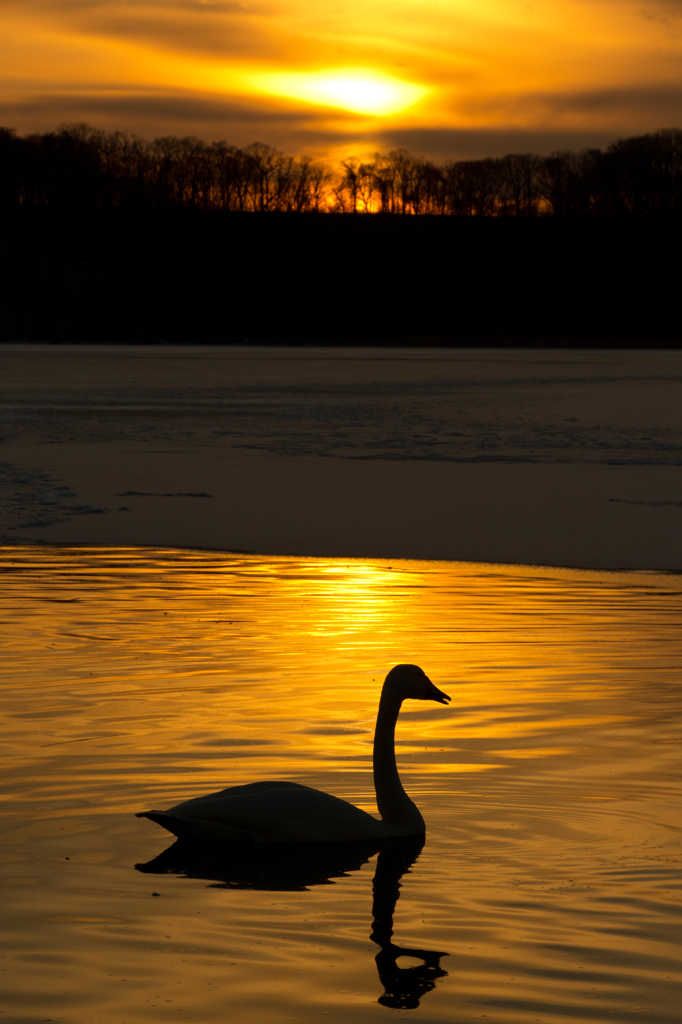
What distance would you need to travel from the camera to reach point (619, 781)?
5727 mm

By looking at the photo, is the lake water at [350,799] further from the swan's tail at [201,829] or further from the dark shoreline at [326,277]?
the dark shoreline at [326,277]

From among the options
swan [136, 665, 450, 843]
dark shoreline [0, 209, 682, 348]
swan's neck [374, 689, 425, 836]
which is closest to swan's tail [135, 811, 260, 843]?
swan [136, 665, 450, 843]

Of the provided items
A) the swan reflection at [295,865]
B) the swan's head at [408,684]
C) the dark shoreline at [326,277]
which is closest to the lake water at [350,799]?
the swan reflection at [295,865]

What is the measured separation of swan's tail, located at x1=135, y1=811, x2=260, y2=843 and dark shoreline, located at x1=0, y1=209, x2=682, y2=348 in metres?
100

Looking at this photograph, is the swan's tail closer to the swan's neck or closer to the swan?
the swan

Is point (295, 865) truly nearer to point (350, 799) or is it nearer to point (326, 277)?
point (350, 799)

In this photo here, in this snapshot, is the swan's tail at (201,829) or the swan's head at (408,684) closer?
the swan's tail at (201,829)

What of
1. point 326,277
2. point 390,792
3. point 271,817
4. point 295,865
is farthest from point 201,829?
point 326,277

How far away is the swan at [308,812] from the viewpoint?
15.9 ft

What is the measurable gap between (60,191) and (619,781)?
119 metres

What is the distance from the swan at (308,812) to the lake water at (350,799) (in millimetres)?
89

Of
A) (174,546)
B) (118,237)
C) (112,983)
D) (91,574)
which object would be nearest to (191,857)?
(112,983)

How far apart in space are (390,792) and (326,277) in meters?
114

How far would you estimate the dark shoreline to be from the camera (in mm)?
109188
